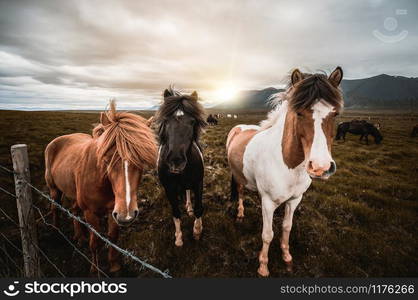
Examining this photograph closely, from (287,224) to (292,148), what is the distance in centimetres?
164

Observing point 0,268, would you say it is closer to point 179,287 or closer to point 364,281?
point 179,287

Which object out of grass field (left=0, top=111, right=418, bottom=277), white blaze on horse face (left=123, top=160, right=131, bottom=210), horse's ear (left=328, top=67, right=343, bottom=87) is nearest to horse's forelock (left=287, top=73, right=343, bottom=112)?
horse's ear (left=328, top=67, right=343, bottom=87)

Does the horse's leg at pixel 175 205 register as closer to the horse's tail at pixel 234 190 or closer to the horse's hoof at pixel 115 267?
the horse's hoof at pixel 115 267

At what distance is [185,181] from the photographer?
3.91 m

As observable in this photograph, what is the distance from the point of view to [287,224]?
359 cm

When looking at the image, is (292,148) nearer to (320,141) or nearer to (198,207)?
(320,141)

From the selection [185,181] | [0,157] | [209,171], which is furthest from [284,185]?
[0,157]

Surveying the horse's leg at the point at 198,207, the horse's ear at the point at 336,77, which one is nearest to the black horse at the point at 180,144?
the horse's leg at the point at 198,207

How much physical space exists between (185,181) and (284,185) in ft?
6.14

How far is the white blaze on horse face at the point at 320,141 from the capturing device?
2037mm

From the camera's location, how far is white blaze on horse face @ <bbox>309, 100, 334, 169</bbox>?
2.04m

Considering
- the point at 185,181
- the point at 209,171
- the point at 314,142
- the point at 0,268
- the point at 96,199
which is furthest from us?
the point at 209,171

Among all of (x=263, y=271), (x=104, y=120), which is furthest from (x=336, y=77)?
(x=263, y=271)

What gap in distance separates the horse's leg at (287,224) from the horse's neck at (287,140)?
0.88 m
